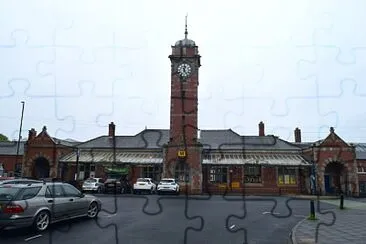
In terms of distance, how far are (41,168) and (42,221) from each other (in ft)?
131

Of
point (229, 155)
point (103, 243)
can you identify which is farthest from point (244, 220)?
point (229, 155)

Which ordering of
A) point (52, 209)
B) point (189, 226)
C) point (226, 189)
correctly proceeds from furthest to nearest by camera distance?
point (226, 189), point (189, 226), point (52, 209)

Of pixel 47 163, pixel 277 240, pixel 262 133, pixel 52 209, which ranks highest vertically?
pixel 262 133

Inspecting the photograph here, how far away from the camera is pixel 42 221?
11805 millimetres

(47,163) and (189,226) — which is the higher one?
(47,163)

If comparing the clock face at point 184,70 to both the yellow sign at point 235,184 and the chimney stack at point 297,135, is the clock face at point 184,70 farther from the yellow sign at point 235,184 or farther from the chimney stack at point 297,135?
the chimney stack at point 297,135

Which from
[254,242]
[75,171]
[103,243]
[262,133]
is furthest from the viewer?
[262,133]

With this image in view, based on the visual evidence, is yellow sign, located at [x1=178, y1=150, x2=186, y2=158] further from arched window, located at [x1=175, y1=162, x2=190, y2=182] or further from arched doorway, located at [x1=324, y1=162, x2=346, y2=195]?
arched doorway, located at [x1=324, y1=162, x2=346, y2=195]

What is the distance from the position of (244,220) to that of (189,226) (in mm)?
3315

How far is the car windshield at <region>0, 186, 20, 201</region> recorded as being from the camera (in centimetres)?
1131

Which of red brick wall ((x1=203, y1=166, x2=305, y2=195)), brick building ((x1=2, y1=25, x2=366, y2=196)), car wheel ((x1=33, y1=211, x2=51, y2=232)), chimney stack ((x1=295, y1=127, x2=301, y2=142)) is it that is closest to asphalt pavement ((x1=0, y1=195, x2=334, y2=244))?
car wheel ((x1=33, y1=211, x2=51, y2=232))

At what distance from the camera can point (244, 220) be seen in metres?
15.8

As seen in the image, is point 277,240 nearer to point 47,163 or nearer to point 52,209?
point 52,209

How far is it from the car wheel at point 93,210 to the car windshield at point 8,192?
3.72 m
